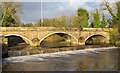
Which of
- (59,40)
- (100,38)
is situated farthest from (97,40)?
(59,40)

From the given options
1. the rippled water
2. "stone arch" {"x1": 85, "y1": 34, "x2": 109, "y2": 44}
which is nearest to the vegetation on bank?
"stone arch" {"x1": 85, "y1": 34, "x2": 109, "y2": 44}

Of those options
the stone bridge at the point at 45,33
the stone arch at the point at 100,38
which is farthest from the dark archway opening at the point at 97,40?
the stone bridge at the point at 45,33

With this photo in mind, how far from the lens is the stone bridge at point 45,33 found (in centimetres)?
4075

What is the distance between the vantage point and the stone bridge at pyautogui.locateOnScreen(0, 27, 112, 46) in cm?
4075

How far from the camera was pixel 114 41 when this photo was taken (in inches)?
1829

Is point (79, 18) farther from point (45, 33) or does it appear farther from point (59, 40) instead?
point (45, 33)

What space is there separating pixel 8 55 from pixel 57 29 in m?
18.1

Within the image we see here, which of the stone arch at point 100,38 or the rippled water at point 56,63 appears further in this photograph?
the stone arch at point 100,38

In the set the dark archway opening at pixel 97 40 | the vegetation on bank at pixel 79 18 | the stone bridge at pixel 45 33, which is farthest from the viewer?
the dark archway opening at pixel 97 40

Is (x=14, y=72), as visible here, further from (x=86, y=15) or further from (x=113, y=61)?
(x=86, y=15)

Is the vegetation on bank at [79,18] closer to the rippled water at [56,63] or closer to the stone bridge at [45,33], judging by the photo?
the stone bridge at [45,33]

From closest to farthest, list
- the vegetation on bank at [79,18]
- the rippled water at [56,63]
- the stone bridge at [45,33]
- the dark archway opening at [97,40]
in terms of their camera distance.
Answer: the rippled water at [56,63]
the stone bridge at [45,33]
the vegetation on bank at [79,18]
the dark archway opening at [97,40]

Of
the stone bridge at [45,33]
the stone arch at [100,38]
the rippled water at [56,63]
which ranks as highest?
the stone bridge at [45,33]

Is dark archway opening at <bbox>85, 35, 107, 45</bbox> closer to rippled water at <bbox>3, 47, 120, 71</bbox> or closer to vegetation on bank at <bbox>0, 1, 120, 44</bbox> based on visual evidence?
vegetation on bank at <bbox>0, 1, 120, 44</bbox>
